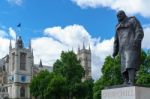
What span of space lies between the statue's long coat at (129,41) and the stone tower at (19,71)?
9395 cm

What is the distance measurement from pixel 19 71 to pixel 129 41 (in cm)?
9752

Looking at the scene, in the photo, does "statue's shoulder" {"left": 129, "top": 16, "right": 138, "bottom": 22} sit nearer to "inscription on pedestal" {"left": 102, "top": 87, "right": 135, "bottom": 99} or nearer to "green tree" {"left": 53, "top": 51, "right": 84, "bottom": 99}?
"inscription on pedestal" {"left": 102, "top": 87, "right": 135, "bottom": 99}

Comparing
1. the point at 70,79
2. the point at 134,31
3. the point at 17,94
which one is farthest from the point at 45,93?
the point at 134,31

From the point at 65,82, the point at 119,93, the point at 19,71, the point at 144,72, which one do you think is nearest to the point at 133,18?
the point at 119,93

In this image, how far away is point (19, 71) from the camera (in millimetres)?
112438

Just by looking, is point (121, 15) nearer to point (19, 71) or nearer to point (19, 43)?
point (19, 71)

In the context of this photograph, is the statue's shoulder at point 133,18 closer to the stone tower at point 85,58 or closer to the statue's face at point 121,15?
the statue's face at point 121,15

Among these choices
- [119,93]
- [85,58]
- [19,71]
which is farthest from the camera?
[85,58]

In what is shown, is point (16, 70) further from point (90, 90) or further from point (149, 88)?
point (149, 88)

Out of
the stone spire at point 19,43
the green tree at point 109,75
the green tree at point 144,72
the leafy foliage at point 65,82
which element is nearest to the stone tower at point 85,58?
the stone spire at point 19,43

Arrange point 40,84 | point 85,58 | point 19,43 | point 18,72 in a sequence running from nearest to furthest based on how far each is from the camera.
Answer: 1. point 40,84
2. point 18,72
3. point 19,43
4. point 85,58

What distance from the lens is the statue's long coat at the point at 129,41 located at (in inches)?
647

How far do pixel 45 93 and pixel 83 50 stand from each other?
55584 mm

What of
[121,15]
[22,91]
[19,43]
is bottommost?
[22,91]
